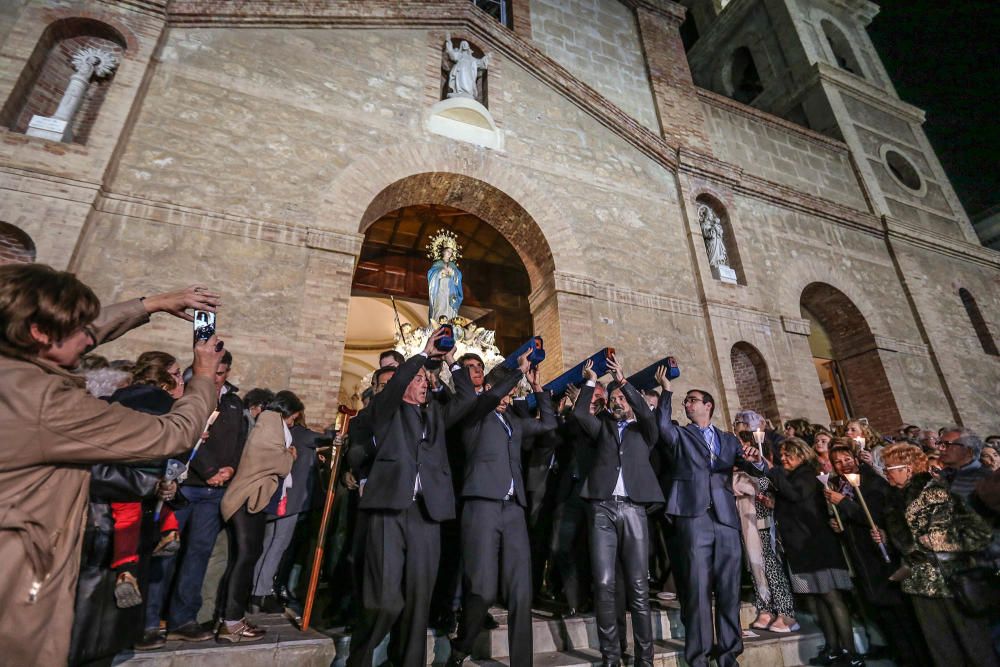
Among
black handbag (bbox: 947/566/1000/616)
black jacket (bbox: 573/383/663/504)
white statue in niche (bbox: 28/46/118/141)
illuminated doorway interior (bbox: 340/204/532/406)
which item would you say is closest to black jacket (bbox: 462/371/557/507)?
black jacket (bbox: 573/383/663/504)

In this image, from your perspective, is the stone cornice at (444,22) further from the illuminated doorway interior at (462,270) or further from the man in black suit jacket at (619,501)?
the man in black suit jacket at (619,501)

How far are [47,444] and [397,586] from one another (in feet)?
5.91

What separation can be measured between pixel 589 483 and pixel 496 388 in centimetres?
93

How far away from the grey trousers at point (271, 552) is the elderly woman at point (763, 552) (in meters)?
3.48

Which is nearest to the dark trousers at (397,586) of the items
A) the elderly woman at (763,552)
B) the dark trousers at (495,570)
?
the dark trousers at (495,570)

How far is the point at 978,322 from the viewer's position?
41.7 feet

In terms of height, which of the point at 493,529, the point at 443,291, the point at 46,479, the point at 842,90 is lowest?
the point at 493,529

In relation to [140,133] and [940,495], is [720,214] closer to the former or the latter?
[940,495]

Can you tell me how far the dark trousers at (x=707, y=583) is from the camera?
315 centimetres

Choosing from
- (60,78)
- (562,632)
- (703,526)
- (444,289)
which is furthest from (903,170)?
(60,78)

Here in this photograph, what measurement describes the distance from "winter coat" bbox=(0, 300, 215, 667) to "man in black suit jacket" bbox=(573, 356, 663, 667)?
8.35 ft

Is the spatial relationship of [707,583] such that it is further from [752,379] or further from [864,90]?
[864,90]

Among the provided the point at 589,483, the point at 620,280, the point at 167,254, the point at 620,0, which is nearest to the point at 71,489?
the point at 589,483

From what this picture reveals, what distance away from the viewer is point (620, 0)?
39.3 feet
